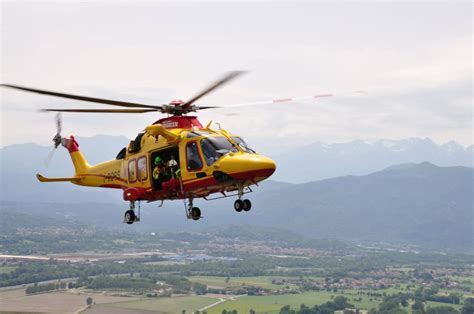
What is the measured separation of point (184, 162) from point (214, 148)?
1.73m

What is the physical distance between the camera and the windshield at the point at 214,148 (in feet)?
96.8

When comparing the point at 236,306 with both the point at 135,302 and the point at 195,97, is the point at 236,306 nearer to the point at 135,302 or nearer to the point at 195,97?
the point at 135,302

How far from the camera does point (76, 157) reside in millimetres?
38125

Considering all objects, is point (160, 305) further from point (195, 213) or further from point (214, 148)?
point (214, 148)

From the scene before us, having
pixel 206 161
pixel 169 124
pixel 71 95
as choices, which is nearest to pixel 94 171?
pixel 169 124

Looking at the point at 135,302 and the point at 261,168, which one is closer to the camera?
the point at 261,168

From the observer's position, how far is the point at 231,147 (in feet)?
97.8

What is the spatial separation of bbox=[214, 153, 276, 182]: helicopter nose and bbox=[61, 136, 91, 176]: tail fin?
467 inches

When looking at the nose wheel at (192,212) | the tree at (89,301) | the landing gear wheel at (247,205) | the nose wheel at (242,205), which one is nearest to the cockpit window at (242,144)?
the nose wheel at (242,205)

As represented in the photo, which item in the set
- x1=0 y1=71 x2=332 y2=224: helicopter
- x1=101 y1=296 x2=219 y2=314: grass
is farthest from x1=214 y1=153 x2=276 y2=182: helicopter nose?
x1=101 y1=296 x2=219 y2=314: grass

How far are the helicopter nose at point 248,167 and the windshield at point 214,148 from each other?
2.84ft

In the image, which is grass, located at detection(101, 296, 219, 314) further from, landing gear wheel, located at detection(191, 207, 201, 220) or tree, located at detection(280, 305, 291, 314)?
landing gear wheel, located at detection(191, 207, 201, 220)

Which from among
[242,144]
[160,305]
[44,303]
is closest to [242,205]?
[242,144]

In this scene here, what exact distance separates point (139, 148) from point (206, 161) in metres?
4.86
